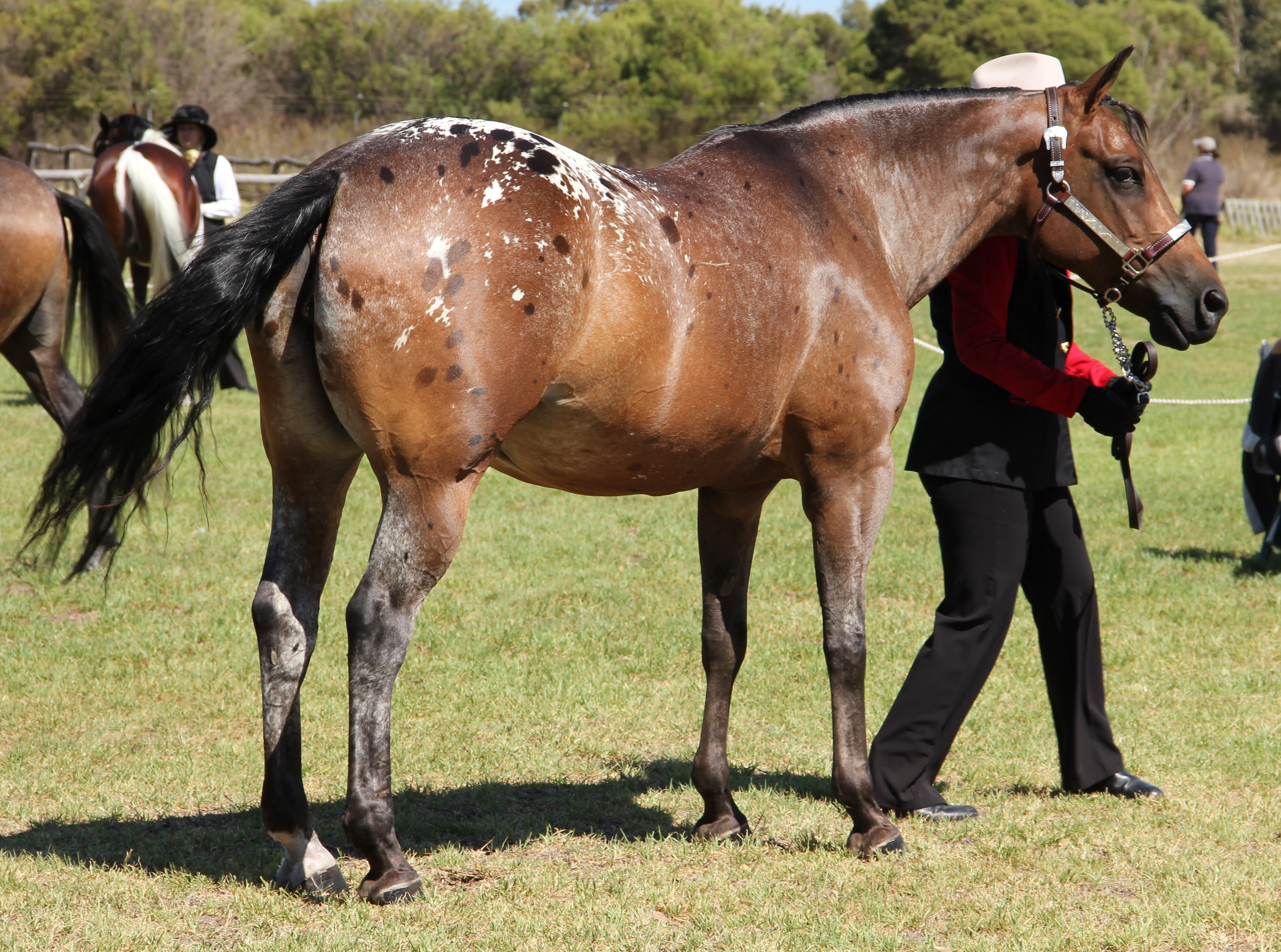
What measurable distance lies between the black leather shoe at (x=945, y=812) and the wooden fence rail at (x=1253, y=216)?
3144 centimetres

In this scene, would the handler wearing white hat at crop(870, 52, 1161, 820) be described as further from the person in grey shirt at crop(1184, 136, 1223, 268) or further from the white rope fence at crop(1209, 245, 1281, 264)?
the person in grey shirt at crop(1184, 136, 1223, 268)

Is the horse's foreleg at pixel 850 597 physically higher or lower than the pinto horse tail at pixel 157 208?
lower

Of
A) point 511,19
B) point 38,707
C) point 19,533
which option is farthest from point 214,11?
point 38,707

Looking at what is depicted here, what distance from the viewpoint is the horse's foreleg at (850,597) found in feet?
11.5

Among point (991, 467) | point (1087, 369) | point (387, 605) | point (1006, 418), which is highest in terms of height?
point (1087, 369)

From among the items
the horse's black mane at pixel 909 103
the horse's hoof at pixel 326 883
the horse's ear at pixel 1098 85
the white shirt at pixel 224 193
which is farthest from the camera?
the white shirt at pixel 224 193

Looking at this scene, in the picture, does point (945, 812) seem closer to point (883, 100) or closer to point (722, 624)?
point (722, 624)

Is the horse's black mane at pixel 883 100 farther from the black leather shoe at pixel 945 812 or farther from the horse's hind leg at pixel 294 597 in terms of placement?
the black leather shoe at pixel 945 812

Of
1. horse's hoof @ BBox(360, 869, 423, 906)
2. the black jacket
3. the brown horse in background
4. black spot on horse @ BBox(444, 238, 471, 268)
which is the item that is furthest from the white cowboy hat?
the brown horse in background

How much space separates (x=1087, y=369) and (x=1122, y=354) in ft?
0.59

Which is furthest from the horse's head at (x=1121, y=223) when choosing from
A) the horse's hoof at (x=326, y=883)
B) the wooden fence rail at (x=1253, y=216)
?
the wooden fence rail at (x=1253, y=216)

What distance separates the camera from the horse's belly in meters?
3.05

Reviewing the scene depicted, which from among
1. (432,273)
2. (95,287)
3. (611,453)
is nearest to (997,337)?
(611,453)

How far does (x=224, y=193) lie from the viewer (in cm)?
1153
